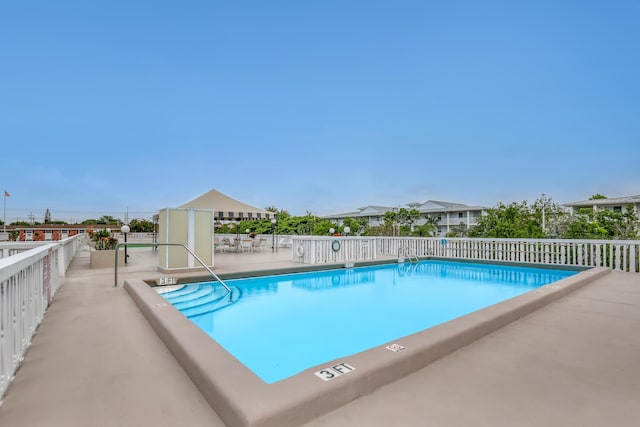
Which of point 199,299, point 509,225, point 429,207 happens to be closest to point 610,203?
point 429,207

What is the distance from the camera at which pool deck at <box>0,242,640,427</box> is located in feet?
5.35

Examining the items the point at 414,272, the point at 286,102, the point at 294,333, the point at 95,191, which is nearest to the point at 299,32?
the point at 286,102

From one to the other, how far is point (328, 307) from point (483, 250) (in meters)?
6.82

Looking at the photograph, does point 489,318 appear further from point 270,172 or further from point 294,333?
point 270,172

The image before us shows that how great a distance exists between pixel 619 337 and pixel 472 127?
12.2 m

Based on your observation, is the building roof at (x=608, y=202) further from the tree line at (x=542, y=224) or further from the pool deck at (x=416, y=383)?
the pool deck at (x=416, y=383)

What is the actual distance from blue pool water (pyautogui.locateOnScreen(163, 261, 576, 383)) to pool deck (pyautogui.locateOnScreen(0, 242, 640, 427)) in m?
1.17

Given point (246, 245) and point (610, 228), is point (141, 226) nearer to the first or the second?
point (246, 245)

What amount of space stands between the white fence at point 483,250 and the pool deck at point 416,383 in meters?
5.42

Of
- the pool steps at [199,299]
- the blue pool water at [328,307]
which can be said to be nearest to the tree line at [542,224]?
the blue pool water at [328,307]

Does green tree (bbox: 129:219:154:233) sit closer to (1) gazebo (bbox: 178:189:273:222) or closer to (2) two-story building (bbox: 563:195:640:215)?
(1) gazebo (bbox: 178:189:273:222)

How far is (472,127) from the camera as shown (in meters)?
13.5

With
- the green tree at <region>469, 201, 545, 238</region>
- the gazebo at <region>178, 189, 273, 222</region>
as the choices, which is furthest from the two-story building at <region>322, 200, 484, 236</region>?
the gazebo at <region>178, 189, 273, 222</region>

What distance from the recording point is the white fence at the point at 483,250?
7.41 meters
